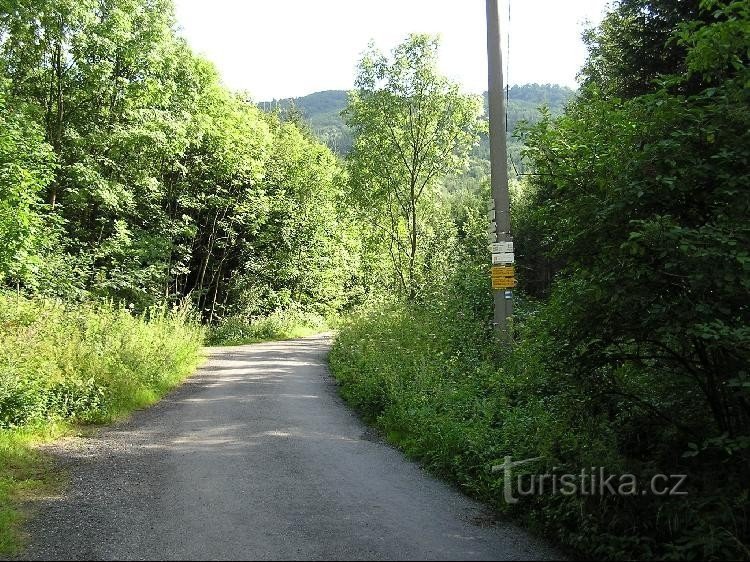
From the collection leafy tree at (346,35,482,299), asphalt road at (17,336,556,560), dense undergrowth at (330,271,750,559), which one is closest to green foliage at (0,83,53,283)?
asphalt road at (17,336,556,560)

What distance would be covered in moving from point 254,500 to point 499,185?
22.2 ft

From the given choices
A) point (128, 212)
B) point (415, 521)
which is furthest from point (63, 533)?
point (128, 212)

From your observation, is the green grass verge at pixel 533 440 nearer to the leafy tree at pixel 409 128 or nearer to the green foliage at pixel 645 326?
the green foliage at pixel 645 326

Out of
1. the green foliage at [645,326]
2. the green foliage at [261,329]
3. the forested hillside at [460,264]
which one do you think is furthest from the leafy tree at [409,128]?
the green foliage at [645,326]

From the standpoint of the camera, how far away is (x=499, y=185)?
10570mm

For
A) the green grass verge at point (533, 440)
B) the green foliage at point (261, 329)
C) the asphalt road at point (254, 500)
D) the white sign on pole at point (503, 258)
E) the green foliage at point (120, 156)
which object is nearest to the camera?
the green grass verge at point (533, 440)

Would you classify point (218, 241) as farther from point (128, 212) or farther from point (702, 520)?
point (702, 520)

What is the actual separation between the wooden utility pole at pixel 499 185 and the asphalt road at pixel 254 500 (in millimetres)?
3268

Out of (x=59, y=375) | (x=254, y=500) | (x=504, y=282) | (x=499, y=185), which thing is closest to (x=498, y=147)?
(x=499, y=185)

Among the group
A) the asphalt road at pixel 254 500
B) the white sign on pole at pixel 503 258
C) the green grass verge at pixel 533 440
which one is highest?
the white sign on pole at pixel 503 258

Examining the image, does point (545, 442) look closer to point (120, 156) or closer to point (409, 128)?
point (409, 128)

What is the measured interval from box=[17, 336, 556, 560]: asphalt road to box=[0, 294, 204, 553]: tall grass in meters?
0.53

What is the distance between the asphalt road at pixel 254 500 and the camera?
5.02 m

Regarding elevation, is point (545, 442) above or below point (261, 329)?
above
